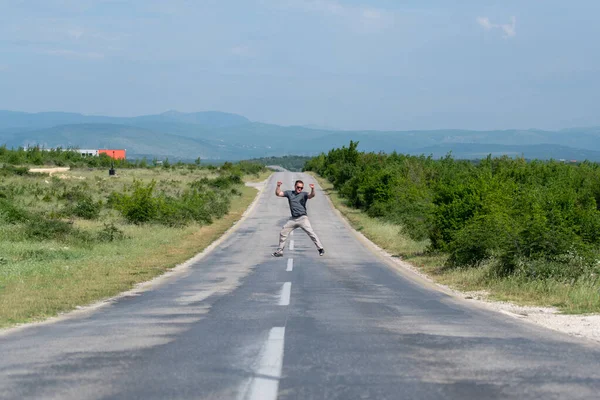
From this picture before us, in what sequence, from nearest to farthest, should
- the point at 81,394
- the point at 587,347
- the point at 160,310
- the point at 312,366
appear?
the point at 81,394, the point at 312,366, the point at 587,347, the point at 160,310

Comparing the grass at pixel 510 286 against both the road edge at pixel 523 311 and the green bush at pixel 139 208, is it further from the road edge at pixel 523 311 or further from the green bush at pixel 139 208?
the green bush at pixel 139 208

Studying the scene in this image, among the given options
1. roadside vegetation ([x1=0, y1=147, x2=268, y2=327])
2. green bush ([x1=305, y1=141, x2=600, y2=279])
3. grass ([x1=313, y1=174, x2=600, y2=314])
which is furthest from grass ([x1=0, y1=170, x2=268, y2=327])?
green bush ([x1=305, y1=141, x2=600, y2=279])

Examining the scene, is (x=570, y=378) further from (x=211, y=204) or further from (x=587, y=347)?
(x=211, y=204)

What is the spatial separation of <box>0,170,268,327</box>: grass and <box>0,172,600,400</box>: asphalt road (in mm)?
1101

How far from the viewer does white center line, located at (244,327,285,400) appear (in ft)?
18.7

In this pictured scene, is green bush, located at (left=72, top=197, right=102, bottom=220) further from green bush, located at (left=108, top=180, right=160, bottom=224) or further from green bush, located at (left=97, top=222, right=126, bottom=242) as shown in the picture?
green bush, located at (left=97, top=222, right=126, bottom=242)

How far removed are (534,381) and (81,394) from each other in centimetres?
380

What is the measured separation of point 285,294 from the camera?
13742 millimetres

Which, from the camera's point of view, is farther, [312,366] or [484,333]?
[484,333]

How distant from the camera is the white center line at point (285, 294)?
12330 mm

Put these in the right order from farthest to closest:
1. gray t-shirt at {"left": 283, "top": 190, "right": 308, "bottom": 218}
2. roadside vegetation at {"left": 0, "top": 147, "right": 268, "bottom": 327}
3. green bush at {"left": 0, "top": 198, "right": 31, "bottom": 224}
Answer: green bush at {"left": 0, "top": 198, "right": 31, "bottom": 224}
gray t-shirt at {"left": 283, "top": 190, "right": 308, "bottom": 218}
roadside vegetation at {"left": 0, "top": 147, "right": 268, "bottom": 327}

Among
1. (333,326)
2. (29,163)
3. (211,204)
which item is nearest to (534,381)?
(333,326)

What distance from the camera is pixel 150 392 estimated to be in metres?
5.80

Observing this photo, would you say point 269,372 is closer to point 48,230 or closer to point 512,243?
point 512,243
